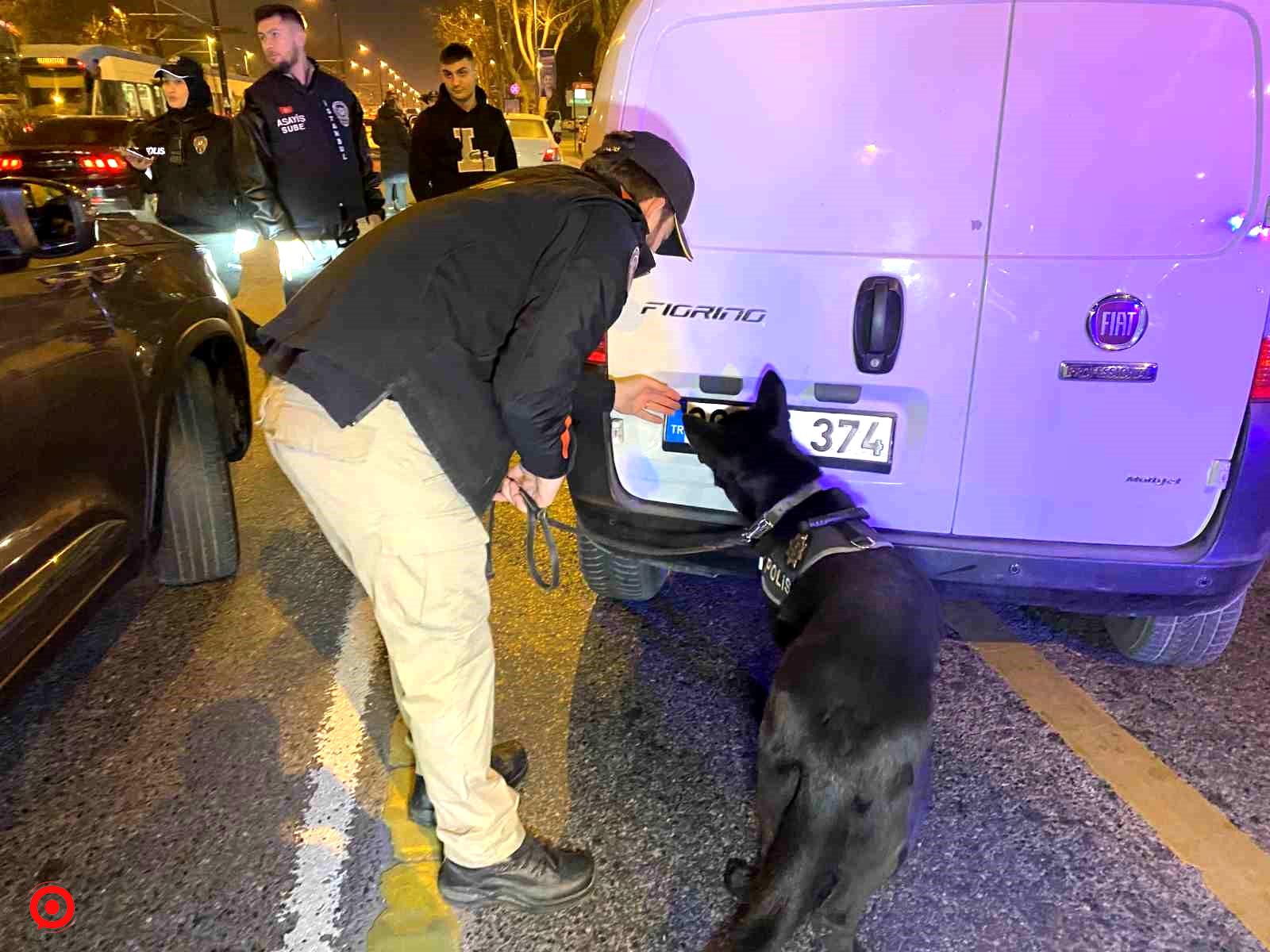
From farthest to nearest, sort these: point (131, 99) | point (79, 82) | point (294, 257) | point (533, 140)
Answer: point (131, 99), point (79, 82), point (533, 140), point (294, 257)

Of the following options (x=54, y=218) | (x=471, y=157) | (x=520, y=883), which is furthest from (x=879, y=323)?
(x=471, y=157)

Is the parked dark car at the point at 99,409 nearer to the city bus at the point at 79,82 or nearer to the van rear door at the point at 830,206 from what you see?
the van rear door at the point at 830,206

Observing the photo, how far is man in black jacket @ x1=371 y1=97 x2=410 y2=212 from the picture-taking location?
31.1 feet

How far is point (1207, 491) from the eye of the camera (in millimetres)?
2201

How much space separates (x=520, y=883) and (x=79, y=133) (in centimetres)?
1316

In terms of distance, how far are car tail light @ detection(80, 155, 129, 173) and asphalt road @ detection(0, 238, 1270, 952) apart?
23.1 ft

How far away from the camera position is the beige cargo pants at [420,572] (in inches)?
64.9

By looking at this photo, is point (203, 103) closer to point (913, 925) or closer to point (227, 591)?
point (227, 591)

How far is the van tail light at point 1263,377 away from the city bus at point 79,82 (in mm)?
19319

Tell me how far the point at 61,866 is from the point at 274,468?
8.95 feet

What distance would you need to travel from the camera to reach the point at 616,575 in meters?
3.02

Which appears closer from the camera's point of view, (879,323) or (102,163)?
(879,323)

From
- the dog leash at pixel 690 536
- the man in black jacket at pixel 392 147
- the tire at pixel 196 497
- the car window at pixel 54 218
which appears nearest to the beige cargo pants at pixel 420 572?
the dog leash at pixel 690 536

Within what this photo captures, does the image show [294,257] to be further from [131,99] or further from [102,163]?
[131,99]
